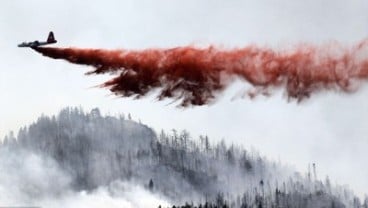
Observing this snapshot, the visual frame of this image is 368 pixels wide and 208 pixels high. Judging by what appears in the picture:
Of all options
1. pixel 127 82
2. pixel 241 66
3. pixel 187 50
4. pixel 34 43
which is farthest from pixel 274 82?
pixel 34 43

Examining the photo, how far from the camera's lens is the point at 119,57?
367 ft

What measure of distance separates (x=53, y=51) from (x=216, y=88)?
76.7ft

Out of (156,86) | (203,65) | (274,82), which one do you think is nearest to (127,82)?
(156,86)

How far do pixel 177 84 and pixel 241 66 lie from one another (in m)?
9.07

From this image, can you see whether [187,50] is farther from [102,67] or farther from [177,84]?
[102,67]

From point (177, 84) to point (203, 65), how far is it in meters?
4.62

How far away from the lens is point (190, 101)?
107 m

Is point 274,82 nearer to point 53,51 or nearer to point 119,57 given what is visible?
point 119,57

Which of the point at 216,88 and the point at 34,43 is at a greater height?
the point at 34,43

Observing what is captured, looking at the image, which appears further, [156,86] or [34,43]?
[34,43]

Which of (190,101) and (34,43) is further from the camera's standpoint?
(34,43)

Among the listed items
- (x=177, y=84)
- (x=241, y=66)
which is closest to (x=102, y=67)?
(x=177, y=84)

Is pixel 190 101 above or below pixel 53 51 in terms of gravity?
below

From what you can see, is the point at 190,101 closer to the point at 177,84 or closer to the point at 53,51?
the point at 177,84
